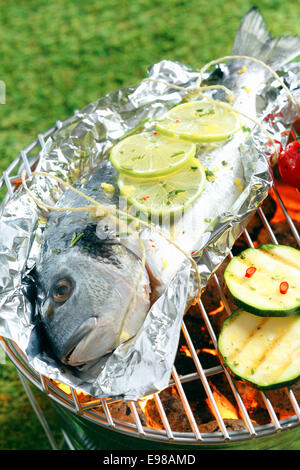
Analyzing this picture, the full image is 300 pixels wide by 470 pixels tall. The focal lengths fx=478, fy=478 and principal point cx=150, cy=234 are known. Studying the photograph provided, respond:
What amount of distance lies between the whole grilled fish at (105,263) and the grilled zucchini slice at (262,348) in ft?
1.22

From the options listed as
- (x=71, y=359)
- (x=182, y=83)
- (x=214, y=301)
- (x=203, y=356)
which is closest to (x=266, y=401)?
(x=203, y=356)

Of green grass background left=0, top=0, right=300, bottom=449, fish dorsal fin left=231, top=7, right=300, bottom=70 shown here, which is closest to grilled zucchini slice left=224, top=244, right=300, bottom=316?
fish dorsal fin left=231, top=7, right=300, bottom=70

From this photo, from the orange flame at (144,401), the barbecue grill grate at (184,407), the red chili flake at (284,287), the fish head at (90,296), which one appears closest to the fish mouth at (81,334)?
the fish head at (90,296)

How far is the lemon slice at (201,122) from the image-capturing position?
2445 millimetres

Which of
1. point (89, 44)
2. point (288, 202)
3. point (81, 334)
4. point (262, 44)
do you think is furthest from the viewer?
point (89, 44)

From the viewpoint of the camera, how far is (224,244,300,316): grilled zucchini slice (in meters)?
2.02

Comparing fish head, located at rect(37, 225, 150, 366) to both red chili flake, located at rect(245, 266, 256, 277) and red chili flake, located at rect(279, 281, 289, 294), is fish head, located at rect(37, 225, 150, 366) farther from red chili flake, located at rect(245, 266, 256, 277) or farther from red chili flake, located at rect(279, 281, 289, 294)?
red chili flake, located at rect(279, 281, 289, 294)

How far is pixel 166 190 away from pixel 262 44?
53.2 inches

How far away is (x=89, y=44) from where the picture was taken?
5.02m

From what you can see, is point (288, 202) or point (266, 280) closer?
point (266, 280)

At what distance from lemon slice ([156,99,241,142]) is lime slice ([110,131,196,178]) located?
0.22 feet

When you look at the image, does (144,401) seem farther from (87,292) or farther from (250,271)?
(250,271)

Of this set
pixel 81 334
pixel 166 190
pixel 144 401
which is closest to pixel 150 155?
pixel 166 190

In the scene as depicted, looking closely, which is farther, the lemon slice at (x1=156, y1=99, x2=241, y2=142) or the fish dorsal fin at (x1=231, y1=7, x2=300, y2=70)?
the fish dorsal fin at (x1=231, y1=7, x2=300, y2=70)
